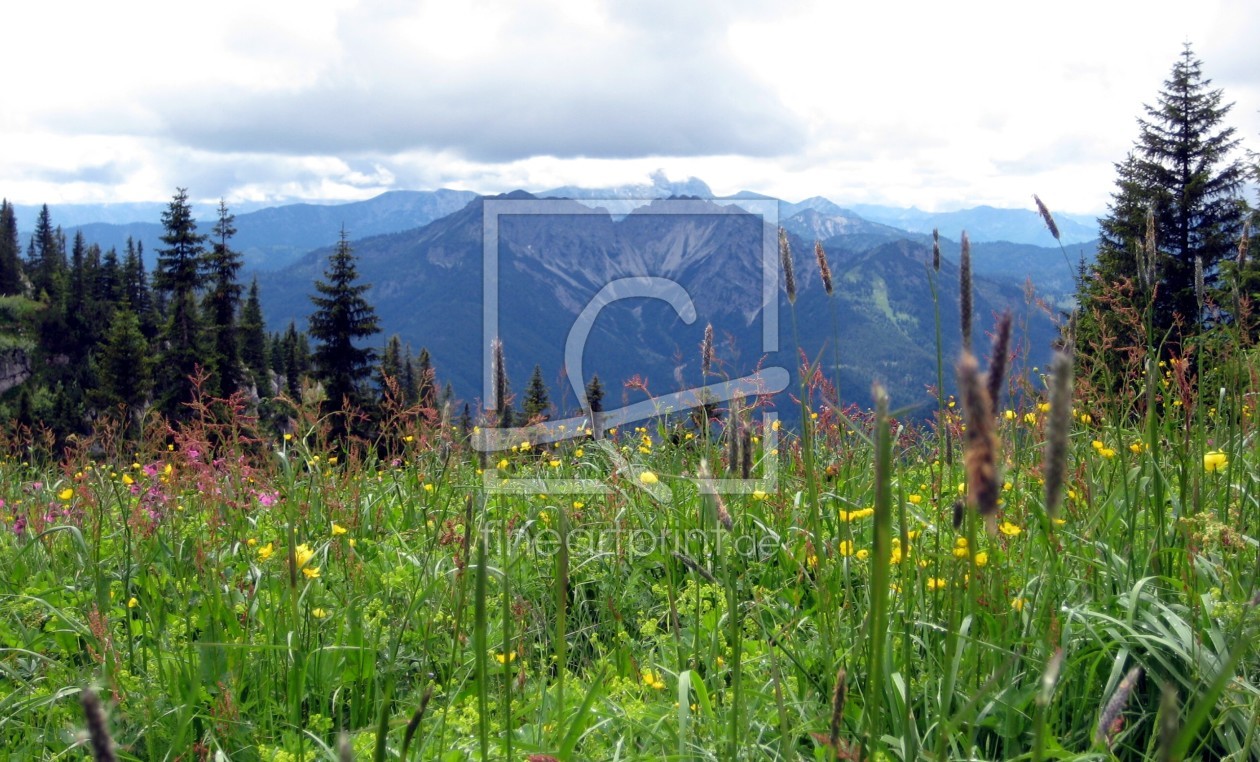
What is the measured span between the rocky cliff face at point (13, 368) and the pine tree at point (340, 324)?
191 ft

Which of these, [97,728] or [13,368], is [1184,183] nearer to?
[97,728]

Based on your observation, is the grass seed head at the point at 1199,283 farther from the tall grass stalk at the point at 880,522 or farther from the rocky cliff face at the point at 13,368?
the rocky cliff face at the point at 13,368

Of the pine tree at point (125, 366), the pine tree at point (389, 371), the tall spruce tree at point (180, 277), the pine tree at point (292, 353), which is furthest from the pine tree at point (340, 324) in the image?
the pine tree at point (292, 353)

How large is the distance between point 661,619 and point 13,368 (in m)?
91.3

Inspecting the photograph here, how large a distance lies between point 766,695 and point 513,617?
94 cm

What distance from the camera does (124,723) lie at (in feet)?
8.32

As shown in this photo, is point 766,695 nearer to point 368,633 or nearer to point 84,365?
point 368,633

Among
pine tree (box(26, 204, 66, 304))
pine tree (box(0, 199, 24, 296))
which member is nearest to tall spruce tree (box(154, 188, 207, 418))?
pine tree (box(26, 204, 66, 304))

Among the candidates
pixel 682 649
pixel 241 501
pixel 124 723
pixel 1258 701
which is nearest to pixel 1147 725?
pixel 1258 701

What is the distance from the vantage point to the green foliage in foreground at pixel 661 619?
206cm

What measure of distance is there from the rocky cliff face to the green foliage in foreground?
88298mm

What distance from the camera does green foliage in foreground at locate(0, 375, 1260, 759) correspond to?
6.76 ft

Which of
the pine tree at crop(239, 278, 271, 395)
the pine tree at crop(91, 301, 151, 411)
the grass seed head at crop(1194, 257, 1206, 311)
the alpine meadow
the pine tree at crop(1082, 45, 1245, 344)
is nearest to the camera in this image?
the alpine meadow

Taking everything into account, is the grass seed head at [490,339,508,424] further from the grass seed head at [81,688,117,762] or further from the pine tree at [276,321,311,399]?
the pine tree at [276,321,311,399]
